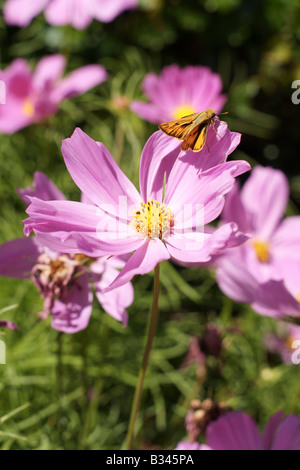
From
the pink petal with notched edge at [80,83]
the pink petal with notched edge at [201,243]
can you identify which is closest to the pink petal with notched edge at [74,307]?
the pink petal with notched edge at [201,243]

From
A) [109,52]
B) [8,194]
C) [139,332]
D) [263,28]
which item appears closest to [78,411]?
[139,332]

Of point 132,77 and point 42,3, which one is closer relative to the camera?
point 42,3

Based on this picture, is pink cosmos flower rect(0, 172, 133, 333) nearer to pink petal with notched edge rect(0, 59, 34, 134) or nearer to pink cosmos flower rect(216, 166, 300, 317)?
pink cosmos flower rect(216, 166, 300, 317)

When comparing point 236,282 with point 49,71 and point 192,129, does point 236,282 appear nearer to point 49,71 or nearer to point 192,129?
point 192,129

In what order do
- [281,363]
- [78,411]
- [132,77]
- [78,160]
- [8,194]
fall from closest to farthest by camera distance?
[78,160]
[78,411]
[281,363]
[8,194]
[132,77]

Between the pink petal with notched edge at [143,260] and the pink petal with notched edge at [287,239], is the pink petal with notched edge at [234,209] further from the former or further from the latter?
the pink petal with notched edge at [143,260]

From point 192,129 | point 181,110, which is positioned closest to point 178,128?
point 192,129

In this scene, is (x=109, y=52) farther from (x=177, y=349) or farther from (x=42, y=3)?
(x=177, y=349)
